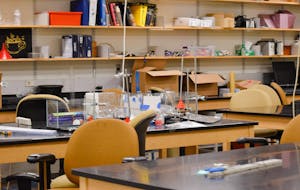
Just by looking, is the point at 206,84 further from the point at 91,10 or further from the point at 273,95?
the point at 91,10

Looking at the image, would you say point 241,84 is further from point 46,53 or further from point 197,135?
point 197,135

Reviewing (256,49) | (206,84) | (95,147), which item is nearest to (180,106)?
(95,147)

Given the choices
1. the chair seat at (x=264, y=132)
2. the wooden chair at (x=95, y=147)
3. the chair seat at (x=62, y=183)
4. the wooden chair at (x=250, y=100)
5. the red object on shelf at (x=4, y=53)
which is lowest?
the chair seat at (x=62, y=183)

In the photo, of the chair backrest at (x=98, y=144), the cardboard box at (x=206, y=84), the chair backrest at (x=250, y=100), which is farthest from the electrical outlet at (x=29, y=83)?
the chair backrest at (x=98, y=144)

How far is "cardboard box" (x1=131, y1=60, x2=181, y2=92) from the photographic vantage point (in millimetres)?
7090

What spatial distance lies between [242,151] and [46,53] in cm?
420

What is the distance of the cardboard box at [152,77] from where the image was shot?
279 inches

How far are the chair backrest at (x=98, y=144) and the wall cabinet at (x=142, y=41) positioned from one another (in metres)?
3.40

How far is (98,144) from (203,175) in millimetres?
1198

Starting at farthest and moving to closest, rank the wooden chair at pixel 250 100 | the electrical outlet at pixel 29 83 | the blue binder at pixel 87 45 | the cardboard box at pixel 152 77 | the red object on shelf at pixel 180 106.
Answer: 1. the cardboard box at pixel 152 77
2. the blue binder at pixel 87 45
3. the electrical outlet at pixel 29 83
4. the wooden chair at pixel 250 100
5. the red object on shelf at pixel 180 106

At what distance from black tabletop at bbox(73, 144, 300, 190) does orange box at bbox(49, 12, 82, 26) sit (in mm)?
4197

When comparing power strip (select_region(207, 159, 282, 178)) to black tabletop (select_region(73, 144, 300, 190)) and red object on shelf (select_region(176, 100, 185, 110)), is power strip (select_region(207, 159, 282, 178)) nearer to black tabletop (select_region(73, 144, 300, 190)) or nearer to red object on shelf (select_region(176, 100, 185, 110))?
black tabletop (select_region(73, 144, 300, 190))

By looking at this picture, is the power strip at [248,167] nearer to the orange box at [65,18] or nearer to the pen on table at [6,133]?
the pen on table at [6,133]

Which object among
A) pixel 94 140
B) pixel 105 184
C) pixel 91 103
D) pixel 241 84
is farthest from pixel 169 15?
pixel 105 184
